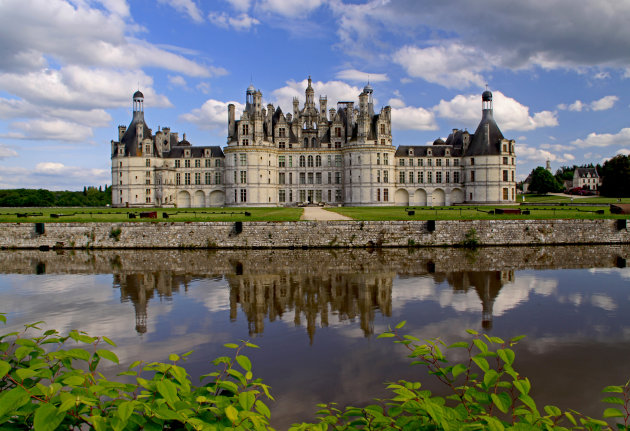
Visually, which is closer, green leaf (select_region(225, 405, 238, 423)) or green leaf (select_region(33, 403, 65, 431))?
green leaf (select_region(33, 403, 65, 431))

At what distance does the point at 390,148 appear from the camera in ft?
201

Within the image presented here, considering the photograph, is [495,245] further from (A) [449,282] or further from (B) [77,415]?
(B) [77,415]

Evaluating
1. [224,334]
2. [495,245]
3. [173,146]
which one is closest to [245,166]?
[173,146]

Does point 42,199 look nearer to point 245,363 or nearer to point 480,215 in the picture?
point 480,215

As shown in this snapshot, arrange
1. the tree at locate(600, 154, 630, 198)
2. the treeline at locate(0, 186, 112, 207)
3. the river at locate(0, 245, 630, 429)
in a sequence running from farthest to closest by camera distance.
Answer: the treeline at locate(0, 186, 112, 207) → the tree at locate(600, 154, 630, 198) → the river at locate(0, 245, 630, 429)

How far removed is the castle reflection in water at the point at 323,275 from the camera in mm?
13641

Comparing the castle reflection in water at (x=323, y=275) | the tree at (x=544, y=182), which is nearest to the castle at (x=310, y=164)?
the tree at (x=544, y=182)

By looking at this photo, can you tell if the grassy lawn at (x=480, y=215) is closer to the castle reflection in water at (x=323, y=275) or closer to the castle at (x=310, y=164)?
the castle reflection in water at (x=323, y=275)

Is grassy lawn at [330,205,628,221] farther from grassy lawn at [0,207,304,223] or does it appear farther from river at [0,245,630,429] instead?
grassy lawn at [0,207,304,223]

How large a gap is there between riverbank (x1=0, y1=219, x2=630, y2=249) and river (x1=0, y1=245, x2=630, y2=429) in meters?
3.27

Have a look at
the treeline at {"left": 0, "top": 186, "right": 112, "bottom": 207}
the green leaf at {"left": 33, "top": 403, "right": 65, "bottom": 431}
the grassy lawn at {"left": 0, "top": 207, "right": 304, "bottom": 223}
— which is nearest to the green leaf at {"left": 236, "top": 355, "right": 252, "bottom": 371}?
the green leaf at {"left": 33, "top": 403, "right": 65, "bottom": 431}

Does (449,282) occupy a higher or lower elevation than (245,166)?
lower

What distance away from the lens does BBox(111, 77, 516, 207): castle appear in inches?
2386

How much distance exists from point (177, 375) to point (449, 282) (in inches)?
616
